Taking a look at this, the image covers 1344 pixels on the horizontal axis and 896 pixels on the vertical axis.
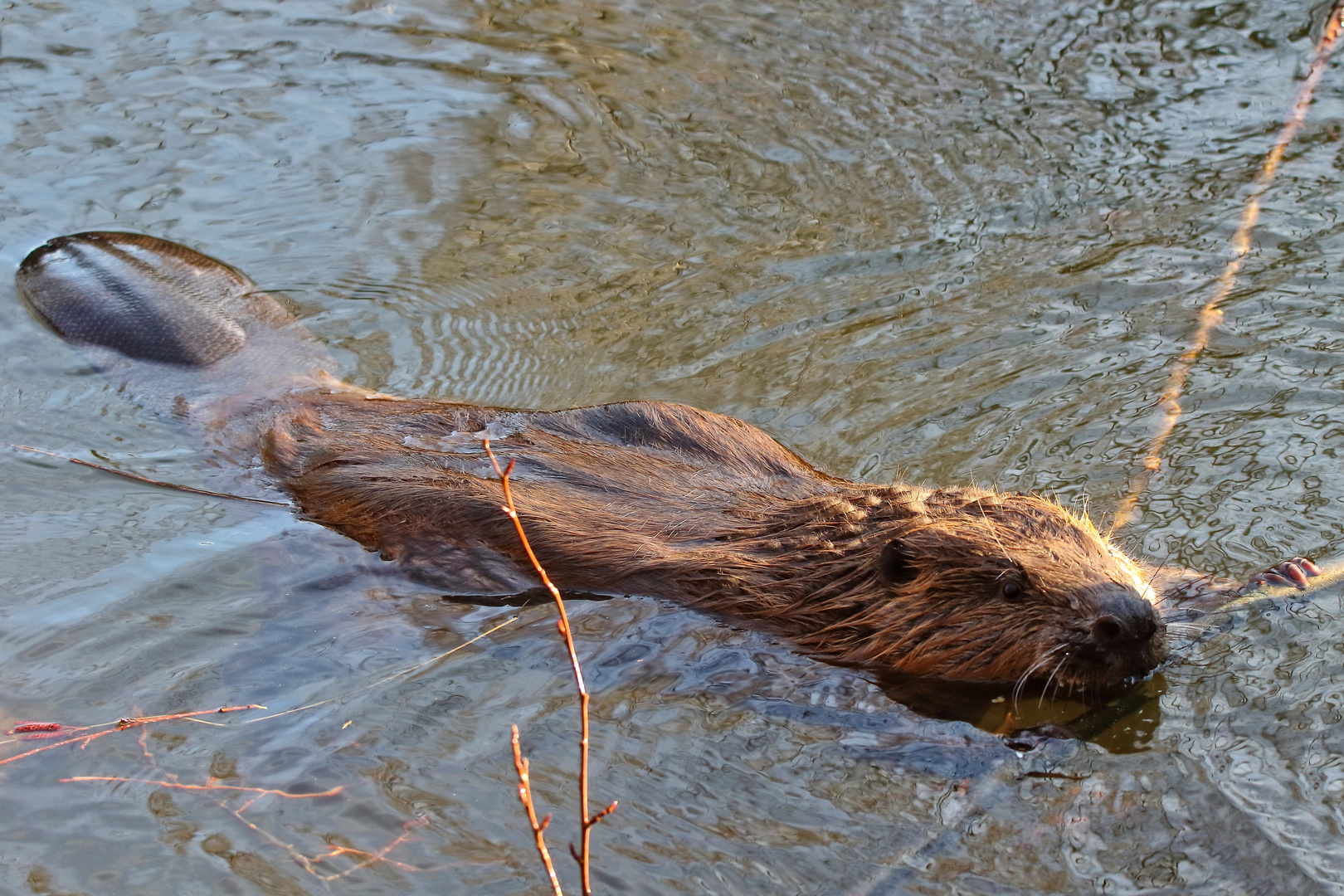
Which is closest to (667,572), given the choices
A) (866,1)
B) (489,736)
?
(489,736)

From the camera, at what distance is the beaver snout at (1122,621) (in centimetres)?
326

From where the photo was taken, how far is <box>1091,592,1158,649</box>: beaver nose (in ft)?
10.7

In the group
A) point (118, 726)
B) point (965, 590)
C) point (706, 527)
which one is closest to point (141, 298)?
point (118, 726)

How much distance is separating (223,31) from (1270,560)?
6067 millimetres

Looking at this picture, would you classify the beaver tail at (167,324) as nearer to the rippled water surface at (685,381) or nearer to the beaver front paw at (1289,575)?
the rippled water surface at (685,381)

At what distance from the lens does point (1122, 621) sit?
3254 millimetres

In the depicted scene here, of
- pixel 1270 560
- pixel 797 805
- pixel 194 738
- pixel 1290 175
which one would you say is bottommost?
pixel 194 738

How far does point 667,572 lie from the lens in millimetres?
3775

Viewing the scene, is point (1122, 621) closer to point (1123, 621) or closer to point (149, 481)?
point (1123, 621)

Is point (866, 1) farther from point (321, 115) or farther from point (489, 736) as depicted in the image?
point (489, 736)

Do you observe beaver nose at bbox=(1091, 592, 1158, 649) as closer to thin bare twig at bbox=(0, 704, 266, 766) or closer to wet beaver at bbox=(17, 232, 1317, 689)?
wet beaver at bbox=(17, 232, 1317, 689)

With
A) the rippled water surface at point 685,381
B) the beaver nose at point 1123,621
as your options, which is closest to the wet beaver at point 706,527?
the beaver nose at point 1123,621

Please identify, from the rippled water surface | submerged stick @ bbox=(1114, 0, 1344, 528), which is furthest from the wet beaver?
submerged stick @ bbox=(1114, 0, 1344, 528)

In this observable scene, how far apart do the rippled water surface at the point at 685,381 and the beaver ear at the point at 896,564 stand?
0.28 meters
